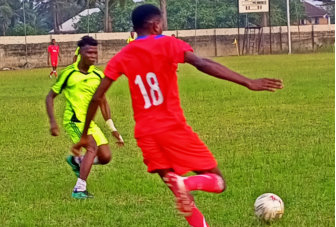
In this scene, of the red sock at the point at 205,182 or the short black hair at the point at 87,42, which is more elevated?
the short black hair at the point at 87,42

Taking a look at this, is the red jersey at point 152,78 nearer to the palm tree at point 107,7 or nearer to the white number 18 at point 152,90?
the white number 18 at point 152,90

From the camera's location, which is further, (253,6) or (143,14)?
(253,6)

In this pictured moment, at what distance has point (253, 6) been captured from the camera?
187 ft

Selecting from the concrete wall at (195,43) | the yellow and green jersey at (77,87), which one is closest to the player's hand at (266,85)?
the yellow and green jersey at (77,87)

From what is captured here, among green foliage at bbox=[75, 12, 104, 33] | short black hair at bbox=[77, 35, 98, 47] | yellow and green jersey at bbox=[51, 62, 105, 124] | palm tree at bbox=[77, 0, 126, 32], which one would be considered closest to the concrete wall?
palm tree at bbox=[77, 0, 126, 32]

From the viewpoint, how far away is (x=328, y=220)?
6.71 m

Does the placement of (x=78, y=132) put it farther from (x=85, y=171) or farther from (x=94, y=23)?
(x=94, y=23)

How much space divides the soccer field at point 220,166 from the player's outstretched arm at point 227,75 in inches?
72.4

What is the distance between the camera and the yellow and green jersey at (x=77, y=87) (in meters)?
8.48

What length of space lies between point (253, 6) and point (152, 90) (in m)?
52.5

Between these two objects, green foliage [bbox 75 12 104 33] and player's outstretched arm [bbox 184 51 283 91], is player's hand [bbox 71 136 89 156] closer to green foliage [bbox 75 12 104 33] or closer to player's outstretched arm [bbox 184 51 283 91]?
player's outstretched arm [bbox 184 51 283 91]

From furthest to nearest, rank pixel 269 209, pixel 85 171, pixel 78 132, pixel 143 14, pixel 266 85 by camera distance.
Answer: pixel 78 132
pixel 85 171
pixel 269 209
pixel 143 14
pixel 266 85

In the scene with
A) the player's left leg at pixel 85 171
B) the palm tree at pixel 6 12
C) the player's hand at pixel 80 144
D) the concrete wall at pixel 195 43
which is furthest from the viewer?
the palm tree at pixel 6 12

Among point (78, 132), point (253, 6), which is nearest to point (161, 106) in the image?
point (78, 132)
